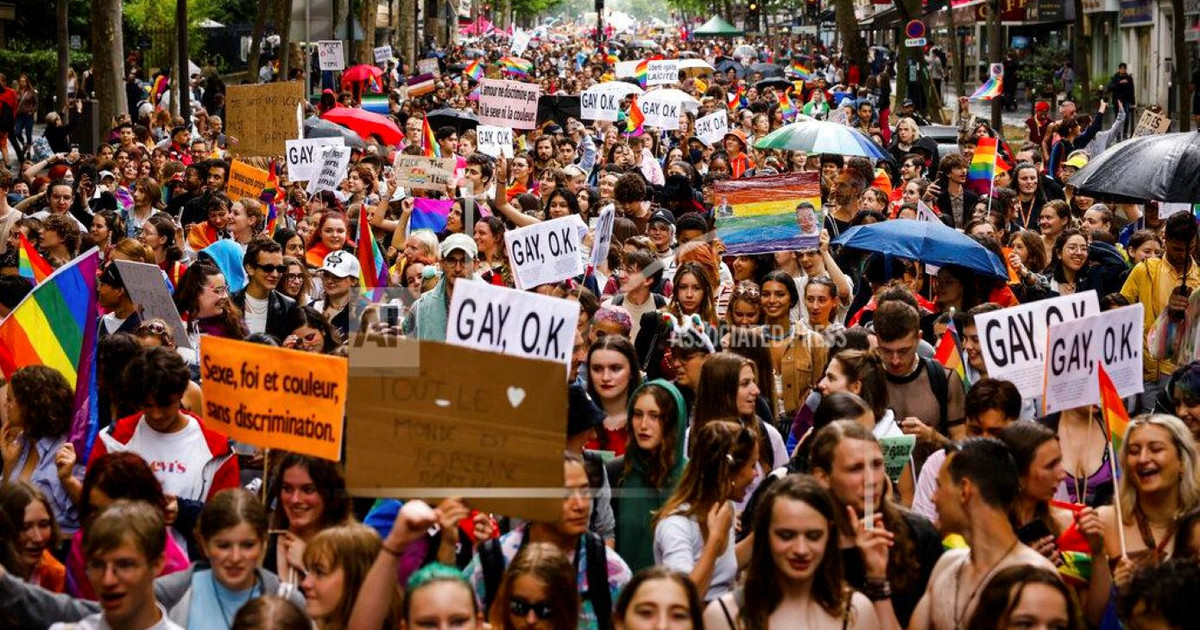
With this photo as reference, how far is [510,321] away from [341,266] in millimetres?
3544

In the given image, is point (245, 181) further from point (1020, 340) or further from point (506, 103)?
point (1020, 340)

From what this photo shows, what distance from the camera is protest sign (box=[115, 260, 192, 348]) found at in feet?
29.7

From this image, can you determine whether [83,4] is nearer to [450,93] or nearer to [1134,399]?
[450,93]

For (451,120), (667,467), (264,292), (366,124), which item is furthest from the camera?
(451,120)

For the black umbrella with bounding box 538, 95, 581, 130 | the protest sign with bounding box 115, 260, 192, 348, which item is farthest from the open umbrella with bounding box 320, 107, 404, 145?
the protest sign with bounding box 115, 260, 192, 348

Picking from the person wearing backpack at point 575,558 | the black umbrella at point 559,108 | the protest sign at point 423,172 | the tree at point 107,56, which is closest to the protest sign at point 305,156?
the protest sign at point 423,172

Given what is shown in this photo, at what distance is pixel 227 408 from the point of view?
22.3 feet

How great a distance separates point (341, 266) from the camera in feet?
35.4

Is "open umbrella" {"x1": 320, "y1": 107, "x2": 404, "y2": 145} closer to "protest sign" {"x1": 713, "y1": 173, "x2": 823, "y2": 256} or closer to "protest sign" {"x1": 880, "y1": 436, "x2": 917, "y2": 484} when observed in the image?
"protest sign" {"x1": 713, "y1": 173, "x2": 823, "y2": 256}

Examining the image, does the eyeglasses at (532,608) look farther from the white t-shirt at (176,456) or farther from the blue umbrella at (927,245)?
the blue umbrella at (927,245)

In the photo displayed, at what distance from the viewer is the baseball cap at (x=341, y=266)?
10.8m

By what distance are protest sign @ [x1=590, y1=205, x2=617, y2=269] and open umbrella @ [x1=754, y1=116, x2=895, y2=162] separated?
19.3ft

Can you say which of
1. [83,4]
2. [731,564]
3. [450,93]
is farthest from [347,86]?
[731,564]

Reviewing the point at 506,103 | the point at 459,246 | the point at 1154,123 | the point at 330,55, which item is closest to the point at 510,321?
the point at 459,246
